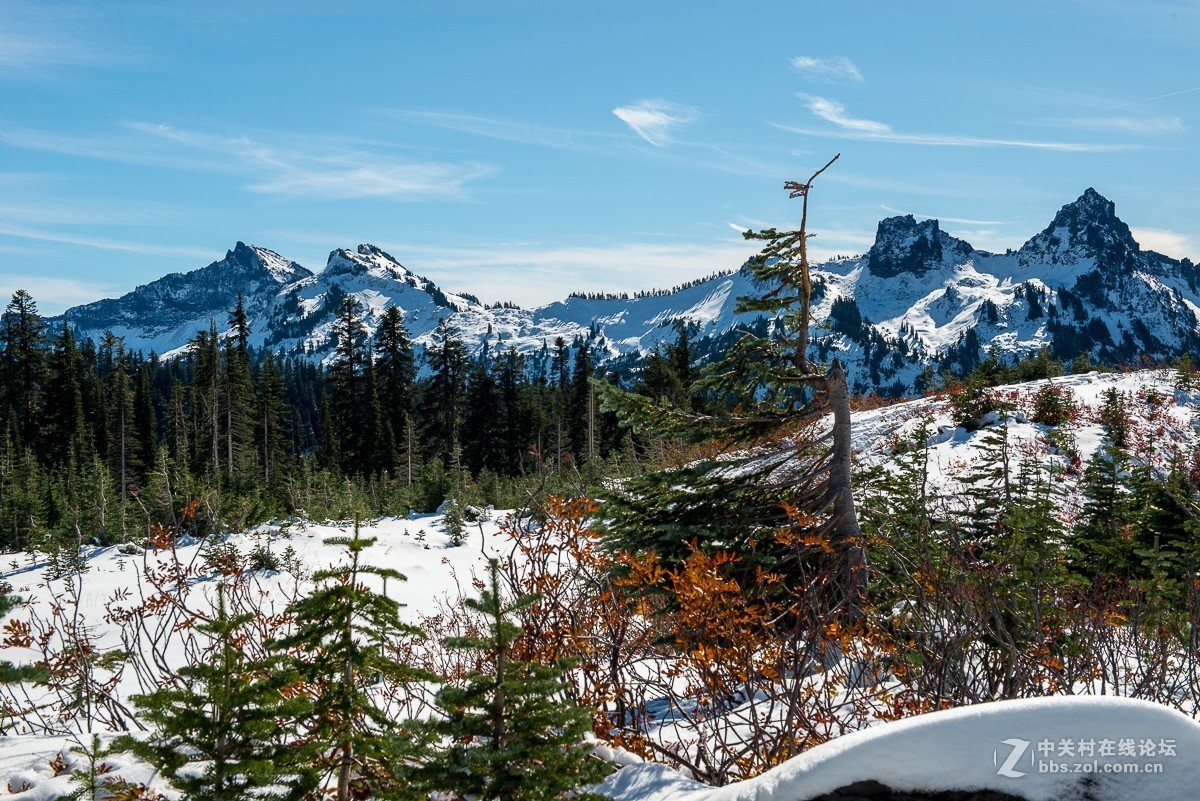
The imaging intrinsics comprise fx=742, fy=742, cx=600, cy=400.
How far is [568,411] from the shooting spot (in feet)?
159

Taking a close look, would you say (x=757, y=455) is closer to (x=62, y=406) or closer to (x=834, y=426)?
(x=834, y=426)

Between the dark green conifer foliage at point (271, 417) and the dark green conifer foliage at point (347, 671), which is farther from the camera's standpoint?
the dark green conifer foliage at point (271, 417)

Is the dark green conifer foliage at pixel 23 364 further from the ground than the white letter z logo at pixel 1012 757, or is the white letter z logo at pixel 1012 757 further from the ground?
the dark green conifer foliage at pixel 23 364

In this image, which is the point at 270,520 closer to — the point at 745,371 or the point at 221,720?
the point at 745,371

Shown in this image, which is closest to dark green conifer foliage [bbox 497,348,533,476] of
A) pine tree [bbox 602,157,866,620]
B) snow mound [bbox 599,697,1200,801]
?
pine tree [bbox 602,157,866,620]

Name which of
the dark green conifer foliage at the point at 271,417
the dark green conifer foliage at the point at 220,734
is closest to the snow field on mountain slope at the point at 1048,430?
the dark green conifer foliage at the point at 220,734

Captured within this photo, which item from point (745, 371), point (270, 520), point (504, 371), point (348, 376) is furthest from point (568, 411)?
point (745, 371)

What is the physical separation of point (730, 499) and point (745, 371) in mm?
1481

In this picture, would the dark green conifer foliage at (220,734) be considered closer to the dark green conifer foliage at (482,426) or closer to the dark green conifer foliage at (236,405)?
the dark green conifer foliage at (236,405)

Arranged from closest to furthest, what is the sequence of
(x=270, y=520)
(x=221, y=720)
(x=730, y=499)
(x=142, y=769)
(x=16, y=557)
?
Answer: 1. (x=221, y=720)
2. (x=142, y=769)
3. (x=730, y=499)
4. (x=270, y=520)
5. (x=16, y=557)

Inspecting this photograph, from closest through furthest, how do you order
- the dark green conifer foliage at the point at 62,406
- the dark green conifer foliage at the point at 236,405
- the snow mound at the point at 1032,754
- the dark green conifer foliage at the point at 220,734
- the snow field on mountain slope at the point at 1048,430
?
the snow mound at the point at 1032,754, the dark green conifer foliage at the point at 220,734, the snow field on mountain slope at the point at 1048,430, the dark green conifer foliage at the point at 236,405, the dark green conifer foliage at the point at 62,406

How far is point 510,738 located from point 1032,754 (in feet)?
6.14

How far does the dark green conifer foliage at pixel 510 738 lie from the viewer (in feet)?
9.45

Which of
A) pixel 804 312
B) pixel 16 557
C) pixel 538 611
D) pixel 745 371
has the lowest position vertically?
pixel 16 557
